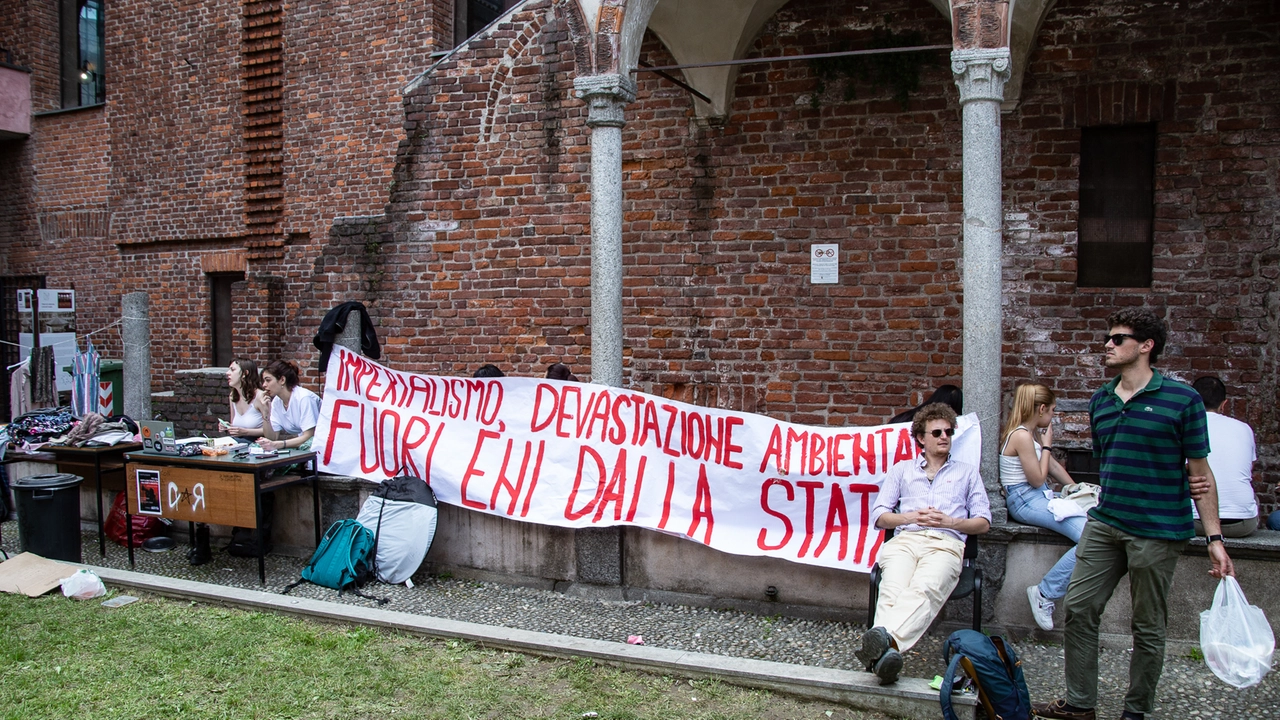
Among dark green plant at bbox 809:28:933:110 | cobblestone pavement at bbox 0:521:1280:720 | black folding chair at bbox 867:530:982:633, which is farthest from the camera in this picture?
dark green plant at bbox 809:28:933:110

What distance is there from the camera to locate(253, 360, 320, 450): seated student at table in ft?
23.6

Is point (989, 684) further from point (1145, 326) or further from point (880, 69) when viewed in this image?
point (880, 69)

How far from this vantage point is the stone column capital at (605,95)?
6.51 meters

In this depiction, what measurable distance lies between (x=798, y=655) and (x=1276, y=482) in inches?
187

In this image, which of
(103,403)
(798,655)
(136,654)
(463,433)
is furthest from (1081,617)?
(103,403)

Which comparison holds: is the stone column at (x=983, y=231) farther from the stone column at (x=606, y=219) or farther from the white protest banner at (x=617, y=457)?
the stone column at (x=606, y=219)

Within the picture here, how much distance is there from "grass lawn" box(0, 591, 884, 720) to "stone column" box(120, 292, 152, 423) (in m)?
4.71

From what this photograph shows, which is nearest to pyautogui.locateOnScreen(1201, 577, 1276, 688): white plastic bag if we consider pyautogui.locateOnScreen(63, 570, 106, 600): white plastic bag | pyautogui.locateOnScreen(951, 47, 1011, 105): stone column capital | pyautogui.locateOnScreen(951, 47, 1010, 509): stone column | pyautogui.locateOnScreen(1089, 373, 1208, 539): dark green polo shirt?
pyautogui.locateOnScreen(1089, 373, 1208, 539): dark green polo shirt

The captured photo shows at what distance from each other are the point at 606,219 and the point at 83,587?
14.4 feet

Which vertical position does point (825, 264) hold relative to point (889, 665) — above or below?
above

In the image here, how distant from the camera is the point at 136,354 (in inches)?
377

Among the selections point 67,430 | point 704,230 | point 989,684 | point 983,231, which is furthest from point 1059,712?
point 67,430

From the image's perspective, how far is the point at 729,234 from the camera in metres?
8.52

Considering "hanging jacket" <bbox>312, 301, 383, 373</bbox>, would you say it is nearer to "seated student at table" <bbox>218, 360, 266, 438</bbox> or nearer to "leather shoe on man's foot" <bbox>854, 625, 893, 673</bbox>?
"seated student at table" <bbox>218, 360, 266, 438</bbox>
